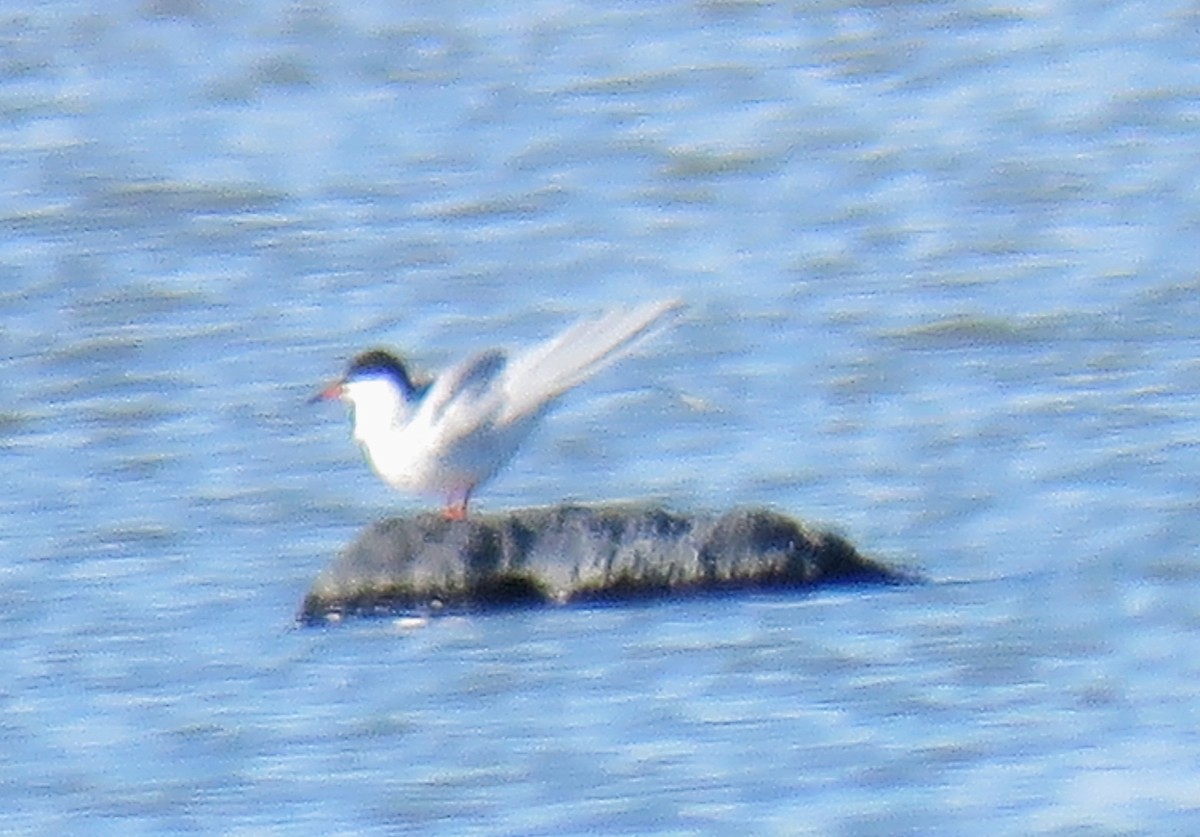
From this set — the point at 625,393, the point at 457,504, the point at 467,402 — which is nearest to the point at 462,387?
the point at 467,402

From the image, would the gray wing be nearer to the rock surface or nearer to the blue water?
the rock surface

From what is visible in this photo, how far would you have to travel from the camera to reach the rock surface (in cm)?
1012

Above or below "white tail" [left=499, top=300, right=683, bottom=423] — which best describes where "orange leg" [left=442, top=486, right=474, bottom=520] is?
below

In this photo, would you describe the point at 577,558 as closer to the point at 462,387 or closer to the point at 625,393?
the point at 462,387

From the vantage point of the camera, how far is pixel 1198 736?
28.4ft

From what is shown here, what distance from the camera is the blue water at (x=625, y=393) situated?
352 inches

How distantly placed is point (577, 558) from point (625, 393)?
326cm

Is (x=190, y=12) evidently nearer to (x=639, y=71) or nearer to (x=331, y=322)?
(x=639, y=71)

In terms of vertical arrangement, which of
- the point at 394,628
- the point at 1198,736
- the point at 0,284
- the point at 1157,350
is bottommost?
the point at 1198,736

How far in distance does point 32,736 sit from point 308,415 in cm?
392

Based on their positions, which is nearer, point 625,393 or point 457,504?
point 457,504

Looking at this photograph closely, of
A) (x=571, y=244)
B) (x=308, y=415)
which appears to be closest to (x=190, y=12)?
(x=571, y=244)

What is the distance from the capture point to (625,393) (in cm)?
1339

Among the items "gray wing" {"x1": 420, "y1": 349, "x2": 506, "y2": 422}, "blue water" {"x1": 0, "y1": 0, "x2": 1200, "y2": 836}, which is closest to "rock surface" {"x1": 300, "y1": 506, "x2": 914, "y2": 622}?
"blue water" {"x1": 0, "y1": 0, "x2": 1200, "y2": 836}
